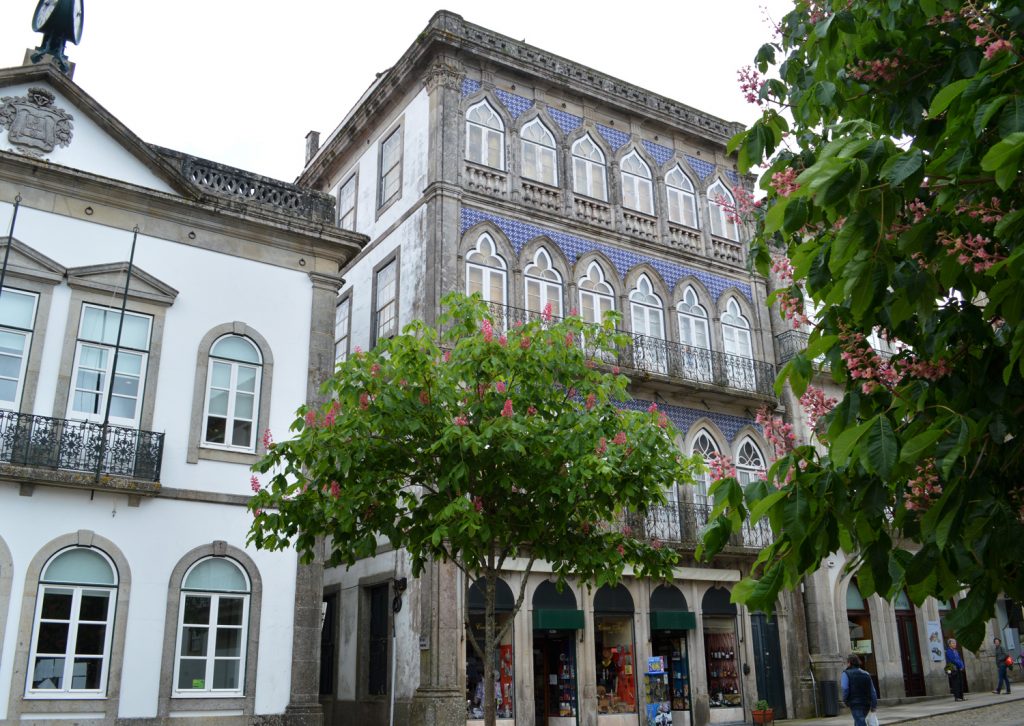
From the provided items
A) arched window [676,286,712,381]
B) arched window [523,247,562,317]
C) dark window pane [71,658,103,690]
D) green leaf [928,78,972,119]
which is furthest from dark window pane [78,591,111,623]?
arched window [676,286,712,381]

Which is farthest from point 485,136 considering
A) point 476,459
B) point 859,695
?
point 859,695

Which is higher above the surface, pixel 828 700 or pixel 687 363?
pixel 687 363

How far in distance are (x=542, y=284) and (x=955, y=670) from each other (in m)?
13.4

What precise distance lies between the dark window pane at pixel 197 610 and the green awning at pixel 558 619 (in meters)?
6.88

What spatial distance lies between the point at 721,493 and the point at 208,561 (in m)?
11.7

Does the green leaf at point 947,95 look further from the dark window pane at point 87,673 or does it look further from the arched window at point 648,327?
the arched window at point 648,327

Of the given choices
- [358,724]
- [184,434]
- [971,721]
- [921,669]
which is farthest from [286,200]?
[921,669]

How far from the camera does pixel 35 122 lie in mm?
14797

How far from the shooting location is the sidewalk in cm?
1997

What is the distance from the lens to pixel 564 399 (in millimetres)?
12695

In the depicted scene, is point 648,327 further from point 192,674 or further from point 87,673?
point 87,673

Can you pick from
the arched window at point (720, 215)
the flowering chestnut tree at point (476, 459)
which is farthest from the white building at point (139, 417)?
the arched window at point (720, 215)

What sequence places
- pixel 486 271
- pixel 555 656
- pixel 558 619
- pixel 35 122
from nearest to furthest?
pixel 35 122 < pixel 558 619 < pixel 555 656 < pixel 486 271

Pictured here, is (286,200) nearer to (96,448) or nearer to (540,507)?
(96,448)
